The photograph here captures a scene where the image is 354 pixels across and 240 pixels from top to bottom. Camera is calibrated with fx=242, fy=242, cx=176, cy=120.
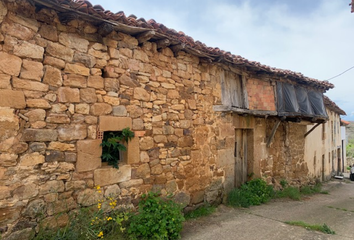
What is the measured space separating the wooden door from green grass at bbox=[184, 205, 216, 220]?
69.2 inches

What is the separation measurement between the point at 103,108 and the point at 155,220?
76.3 inches

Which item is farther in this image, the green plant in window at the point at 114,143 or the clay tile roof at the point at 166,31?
the green plant in window at the point at 114,143

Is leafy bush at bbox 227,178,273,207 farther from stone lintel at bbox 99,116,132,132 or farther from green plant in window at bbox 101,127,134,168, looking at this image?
stone lintel at bbox 99,116,132,132

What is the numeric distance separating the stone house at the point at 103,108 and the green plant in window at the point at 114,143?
0.43 feet

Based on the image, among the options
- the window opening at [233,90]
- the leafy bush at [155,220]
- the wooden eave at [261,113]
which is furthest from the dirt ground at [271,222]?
the window opening at [233,90]

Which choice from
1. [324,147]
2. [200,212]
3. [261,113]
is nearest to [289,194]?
[261,113]

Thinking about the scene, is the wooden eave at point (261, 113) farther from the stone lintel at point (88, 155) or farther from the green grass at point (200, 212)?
the stone lintel at point (88, 155)

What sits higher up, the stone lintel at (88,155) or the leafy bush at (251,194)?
the stone lintel at (88,155)

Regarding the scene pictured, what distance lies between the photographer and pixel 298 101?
7836 millimetres

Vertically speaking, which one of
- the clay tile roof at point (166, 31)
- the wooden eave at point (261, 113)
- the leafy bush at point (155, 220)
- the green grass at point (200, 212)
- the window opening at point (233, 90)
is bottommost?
the green grass at point (200, 212)

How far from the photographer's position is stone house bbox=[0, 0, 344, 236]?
2.93 m

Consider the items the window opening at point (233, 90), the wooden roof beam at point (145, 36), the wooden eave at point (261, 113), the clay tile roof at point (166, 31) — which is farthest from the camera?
the window opening at point (233, 90)

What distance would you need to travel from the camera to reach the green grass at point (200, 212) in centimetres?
493

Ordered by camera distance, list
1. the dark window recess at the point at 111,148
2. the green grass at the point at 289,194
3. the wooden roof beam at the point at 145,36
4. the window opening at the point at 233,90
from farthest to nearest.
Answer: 1. the green grass at the point at 289,194
2. the window opening at the point at 233,90
3. the wooden roof beam at the point at 145,36
4. the dark window recess at the point at 111,148
